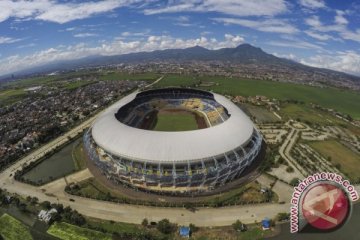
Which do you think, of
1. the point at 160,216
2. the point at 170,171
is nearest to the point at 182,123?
the point at 170,171

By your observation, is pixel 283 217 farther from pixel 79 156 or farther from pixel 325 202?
pixel 79 156

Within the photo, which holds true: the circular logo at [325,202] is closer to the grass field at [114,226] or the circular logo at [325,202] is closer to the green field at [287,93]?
the grass field at [114,226]

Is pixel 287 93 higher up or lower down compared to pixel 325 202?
lower down

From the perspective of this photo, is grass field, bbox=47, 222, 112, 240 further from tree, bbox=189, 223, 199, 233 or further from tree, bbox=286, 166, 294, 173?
tree, bbox=286, 166, 294, 173

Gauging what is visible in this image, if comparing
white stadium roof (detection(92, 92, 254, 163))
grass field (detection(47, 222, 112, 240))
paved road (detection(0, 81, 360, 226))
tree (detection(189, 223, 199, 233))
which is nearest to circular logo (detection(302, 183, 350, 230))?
paved road (detection(0, 81, 360, 226))

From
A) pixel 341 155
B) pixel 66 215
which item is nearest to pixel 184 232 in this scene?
pixel 66 215
